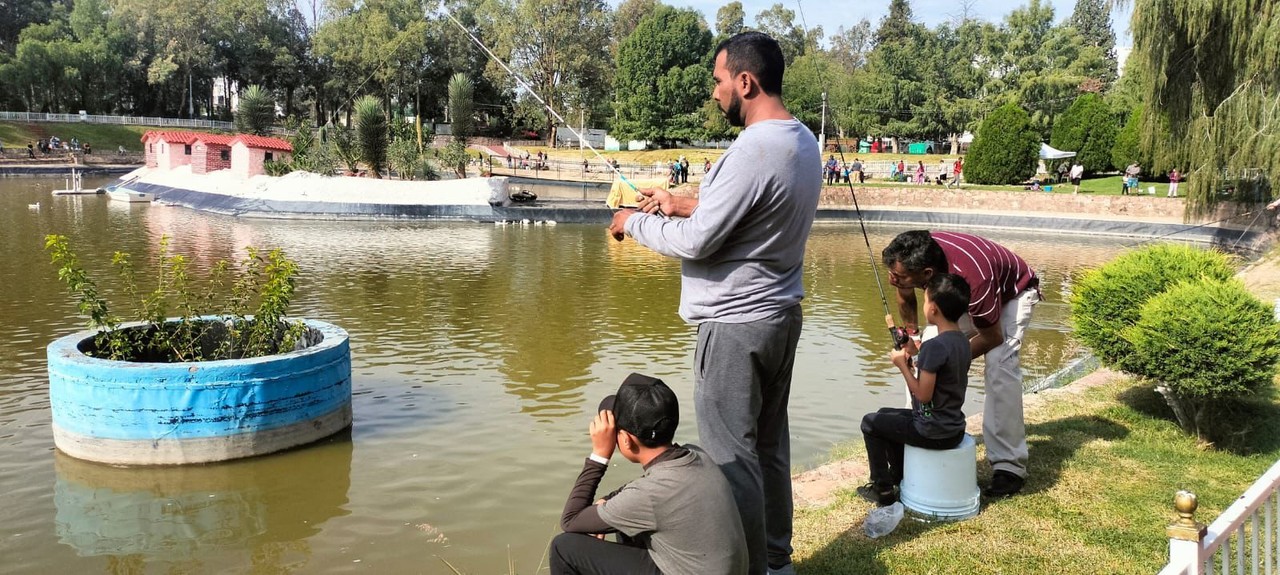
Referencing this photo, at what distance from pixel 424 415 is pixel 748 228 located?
483 cm

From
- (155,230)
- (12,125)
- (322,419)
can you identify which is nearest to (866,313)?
(322,419)

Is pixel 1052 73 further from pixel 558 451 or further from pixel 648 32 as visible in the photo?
pixel 558 451

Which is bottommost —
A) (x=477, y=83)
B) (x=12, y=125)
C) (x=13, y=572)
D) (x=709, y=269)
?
(x=13, y=572)

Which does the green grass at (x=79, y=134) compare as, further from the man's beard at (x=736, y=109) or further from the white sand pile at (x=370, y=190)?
the man's beard at (x=736, y=109)

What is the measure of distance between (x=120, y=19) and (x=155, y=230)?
200 feet

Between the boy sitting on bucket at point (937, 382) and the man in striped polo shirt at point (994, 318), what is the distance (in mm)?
153

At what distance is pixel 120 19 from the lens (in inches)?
2825

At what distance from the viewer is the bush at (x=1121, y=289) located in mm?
6293

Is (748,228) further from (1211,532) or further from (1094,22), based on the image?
(1094,22)

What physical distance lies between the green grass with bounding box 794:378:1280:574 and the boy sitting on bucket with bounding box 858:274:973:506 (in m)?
0.42

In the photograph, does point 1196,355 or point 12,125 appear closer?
point 1196,355

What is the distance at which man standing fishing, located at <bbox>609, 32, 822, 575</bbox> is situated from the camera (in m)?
3.03

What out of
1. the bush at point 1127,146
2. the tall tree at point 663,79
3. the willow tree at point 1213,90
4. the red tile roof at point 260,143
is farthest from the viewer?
the tall tree at point 663,79

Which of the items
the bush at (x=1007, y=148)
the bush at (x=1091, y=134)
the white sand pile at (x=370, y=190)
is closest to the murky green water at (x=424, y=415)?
the white sand pile at (x=370, y=190)
